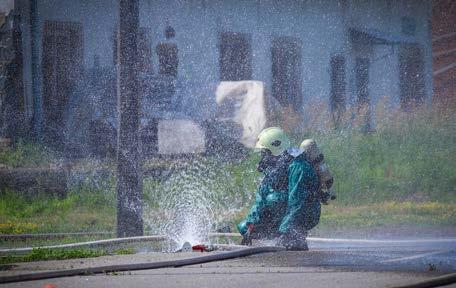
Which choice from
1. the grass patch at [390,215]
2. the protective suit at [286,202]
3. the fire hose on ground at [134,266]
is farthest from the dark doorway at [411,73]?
the fire hose on ground at [134,266]

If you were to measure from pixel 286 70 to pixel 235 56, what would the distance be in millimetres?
1530

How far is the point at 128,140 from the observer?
12719mm

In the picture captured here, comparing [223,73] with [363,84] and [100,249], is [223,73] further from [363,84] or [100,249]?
[100,249]

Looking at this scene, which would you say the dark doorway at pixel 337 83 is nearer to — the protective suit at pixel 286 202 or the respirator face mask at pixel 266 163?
the respirator face mask at pixel 266 163

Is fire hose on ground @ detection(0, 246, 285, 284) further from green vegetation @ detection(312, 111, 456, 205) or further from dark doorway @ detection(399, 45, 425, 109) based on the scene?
dark doorway @ detection(399, 45, 425, 109)

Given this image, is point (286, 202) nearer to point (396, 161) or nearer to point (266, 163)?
point (266, 163)

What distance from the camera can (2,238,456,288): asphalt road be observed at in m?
7.64

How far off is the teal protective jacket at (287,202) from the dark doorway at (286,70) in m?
15.4

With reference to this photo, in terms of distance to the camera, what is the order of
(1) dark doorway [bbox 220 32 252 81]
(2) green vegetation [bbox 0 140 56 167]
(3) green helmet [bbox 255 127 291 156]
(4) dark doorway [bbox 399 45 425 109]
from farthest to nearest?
(4) dark doorway [bbox 399 45 425 109], (1) dark doorway [bbox 220 32 252 81], (2) green vegetation [bbox 0 140 56 167], (3) green helmet [bbox 255 127 291 156]

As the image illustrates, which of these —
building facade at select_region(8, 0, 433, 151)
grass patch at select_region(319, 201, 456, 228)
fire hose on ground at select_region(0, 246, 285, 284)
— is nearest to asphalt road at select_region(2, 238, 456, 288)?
fire hose on ground at select_region(0, 246, 285, 284)

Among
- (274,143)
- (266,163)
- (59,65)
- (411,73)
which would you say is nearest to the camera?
(266,163)

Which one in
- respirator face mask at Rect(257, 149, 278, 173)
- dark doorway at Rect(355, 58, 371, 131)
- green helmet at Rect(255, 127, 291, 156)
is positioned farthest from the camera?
dark doorway at Rect(355, 58, 371, 131)

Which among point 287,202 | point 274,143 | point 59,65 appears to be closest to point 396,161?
point 59,65

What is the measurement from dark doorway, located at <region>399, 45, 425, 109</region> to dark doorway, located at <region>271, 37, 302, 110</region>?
3.15 metres
